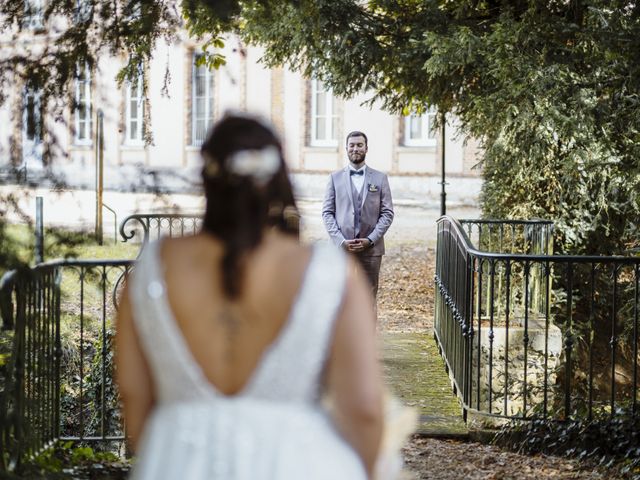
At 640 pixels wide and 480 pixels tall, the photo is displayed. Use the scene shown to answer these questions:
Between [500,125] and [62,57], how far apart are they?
630cm

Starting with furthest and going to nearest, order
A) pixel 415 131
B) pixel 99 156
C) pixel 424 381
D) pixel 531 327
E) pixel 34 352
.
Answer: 1. pixel 415 131
2. pixel 531 327
3. pixel 424 381
4. pixel 34 352
5. pixel 99 156

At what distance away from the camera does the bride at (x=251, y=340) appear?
7.02 ft

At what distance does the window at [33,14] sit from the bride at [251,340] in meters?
2.24

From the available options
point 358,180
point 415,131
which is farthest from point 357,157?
point 415,131

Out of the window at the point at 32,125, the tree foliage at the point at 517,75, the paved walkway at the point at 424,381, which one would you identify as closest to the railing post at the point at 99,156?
the window at the point at 32,125

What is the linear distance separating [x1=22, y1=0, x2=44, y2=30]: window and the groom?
433 centimetres

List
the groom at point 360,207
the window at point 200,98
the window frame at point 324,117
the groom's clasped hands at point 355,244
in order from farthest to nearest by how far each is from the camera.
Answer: the window at point 200,98
the window frame at point 324,117
the groom at point 360,207
the groom's clasped hands at point 355,244

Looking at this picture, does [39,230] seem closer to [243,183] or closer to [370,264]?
[243,183]

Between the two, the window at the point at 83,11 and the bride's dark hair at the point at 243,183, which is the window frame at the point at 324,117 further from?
the bride's dark hair at the point at 243,183

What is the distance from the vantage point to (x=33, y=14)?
4.17 meters

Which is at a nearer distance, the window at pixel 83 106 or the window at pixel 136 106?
the window at pixel 83 106

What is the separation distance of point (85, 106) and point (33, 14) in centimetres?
43

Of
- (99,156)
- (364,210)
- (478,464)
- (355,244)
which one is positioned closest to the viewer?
(99,156)

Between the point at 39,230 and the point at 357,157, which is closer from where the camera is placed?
the point at 39,230
